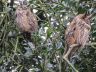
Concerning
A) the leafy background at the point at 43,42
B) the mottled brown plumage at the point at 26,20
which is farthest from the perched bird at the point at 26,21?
the leafy background at the point at 43,42

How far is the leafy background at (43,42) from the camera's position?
6.06ft

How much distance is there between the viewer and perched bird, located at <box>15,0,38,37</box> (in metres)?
1.69

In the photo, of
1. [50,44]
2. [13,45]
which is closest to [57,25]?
[50,44]

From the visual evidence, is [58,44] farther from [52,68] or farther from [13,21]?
[13,21]

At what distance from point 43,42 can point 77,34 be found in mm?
336

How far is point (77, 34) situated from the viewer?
162 cm

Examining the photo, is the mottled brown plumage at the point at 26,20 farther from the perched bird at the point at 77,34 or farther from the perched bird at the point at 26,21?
the perched bird at the point at 77,34

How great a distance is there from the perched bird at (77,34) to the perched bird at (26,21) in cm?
17

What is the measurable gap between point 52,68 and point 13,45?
8.2 inches

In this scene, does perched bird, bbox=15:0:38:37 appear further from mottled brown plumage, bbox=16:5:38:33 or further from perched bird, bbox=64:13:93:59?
perched bird, bbox=64:13:93:59

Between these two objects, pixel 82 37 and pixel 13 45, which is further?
pixel 13 45

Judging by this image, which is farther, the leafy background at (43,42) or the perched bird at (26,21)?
the leafy background at (43,42)

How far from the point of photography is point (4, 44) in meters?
1.88

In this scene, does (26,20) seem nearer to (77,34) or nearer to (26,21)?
(26,21)
